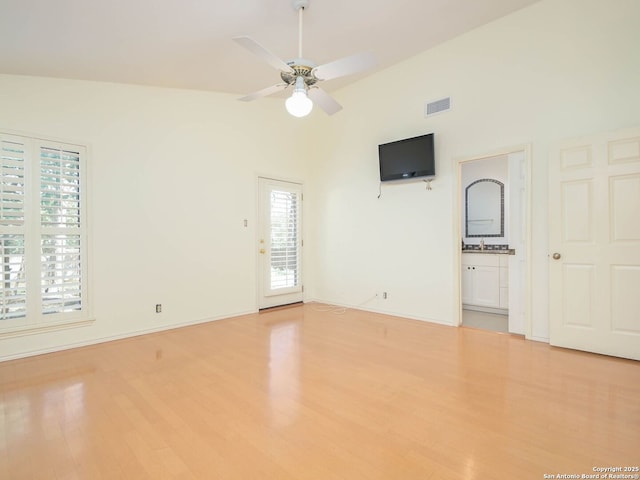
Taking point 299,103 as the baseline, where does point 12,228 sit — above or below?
below

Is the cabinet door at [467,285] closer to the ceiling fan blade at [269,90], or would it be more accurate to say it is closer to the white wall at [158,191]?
the white wall at [158,191]

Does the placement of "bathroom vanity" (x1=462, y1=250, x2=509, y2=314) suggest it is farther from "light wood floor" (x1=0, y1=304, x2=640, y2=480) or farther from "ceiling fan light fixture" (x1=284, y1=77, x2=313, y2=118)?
"ceiling fan light fixture" (x1=284, y1=77, x2=313, y2=118)

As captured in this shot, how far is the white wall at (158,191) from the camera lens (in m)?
3.40

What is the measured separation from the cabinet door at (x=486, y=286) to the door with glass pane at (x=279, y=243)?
297cm

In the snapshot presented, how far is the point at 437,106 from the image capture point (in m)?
4.29

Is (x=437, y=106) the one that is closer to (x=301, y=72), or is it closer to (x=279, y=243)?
(x=301, y=72)

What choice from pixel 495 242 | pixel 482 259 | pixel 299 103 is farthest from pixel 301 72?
pixel 495 242

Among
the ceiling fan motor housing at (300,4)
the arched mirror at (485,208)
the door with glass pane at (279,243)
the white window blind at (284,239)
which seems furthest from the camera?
the arched mirror at (485,208)

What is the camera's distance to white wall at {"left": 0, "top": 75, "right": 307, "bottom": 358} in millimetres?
3396

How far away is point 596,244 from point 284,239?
4.11m

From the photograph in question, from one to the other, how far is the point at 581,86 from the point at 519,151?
2.57 ft

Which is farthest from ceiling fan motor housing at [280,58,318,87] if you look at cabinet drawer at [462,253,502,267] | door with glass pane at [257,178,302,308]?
cabinet drawer at [462,253,502,267]

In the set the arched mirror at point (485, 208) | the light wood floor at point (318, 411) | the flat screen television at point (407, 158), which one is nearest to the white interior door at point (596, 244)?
the light wood floor at point (318, 411)

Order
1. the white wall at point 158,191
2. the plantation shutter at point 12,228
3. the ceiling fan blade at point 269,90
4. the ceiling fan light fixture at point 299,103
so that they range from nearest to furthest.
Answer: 1. the ceiling fan light fixture at point 299,103
2. the ceiling fan blade at point 269,90
3. the plantation shutter at point 12,228
4. the white wall at point 158,191
